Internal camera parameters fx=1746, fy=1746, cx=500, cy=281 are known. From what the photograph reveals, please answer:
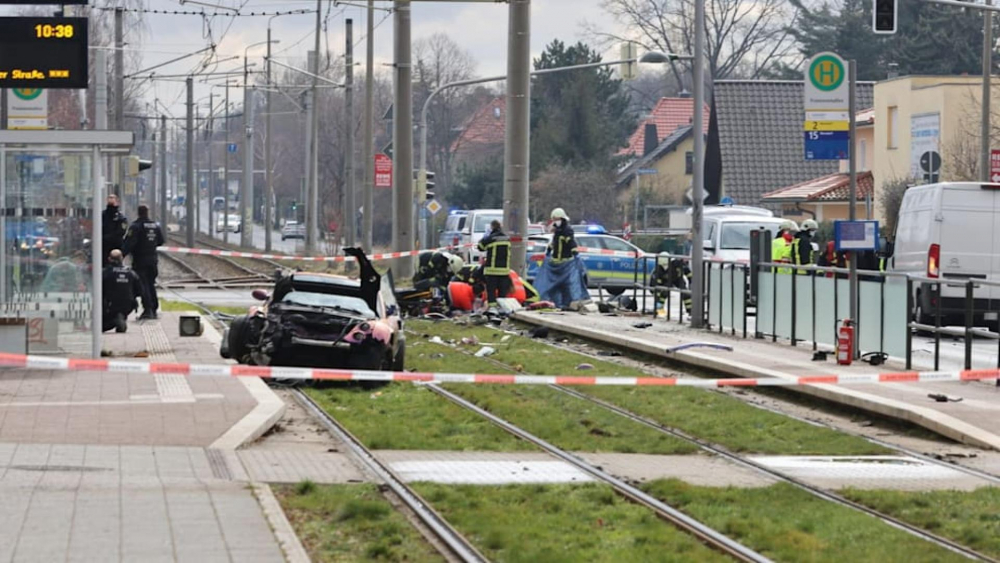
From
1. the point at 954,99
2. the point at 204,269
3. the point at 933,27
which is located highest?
the point at 933,27

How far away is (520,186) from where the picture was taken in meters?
32.4

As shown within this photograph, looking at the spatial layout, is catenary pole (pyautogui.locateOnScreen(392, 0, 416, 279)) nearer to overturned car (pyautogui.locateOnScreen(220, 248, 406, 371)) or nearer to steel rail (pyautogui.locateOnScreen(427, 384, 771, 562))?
overturned car (pyautogui.locateOnScreen(220, 248, 406, 371))

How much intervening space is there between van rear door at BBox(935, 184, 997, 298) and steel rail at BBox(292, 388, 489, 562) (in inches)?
569

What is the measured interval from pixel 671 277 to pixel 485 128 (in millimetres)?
92287

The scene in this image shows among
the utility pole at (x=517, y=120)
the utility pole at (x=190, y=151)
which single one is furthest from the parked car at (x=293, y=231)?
the utility pole at (x=517, y=120)

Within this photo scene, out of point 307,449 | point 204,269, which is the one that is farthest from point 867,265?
point 204,269

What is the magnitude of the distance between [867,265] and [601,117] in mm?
55015

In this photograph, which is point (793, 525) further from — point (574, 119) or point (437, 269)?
point (574, 119)

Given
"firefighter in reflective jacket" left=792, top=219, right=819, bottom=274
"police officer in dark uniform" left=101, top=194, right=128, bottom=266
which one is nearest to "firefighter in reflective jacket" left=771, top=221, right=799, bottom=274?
"firefighter in reflective jacket" left=792, top=219, right=819, bottom=274

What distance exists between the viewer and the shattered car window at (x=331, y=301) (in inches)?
731

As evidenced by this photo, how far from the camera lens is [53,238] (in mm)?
19453

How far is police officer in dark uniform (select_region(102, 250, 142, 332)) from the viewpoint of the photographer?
23.4 meters

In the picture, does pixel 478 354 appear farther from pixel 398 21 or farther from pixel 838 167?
pixel 838 167

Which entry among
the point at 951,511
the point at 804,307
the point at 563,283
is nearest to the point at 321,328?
the point at 804,307
